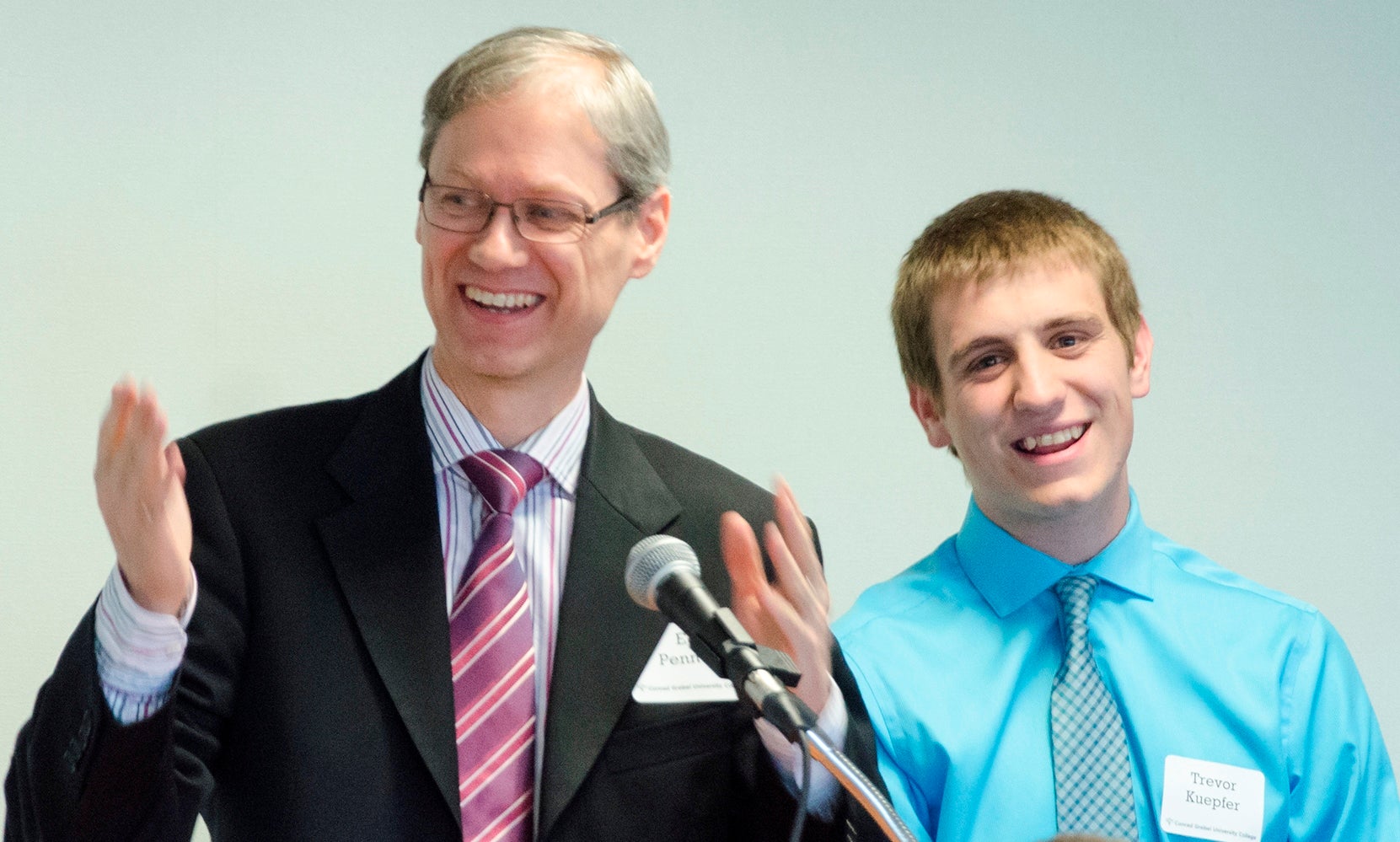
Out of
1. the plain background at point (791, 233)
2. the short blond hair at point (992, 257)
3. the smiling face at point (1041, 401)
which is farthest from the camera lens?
the plain background at point (791, 233)

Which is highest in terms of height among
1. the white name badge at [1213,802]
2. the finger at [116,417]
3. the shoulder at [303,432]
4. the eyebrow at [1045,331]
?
the finger at [116,417]

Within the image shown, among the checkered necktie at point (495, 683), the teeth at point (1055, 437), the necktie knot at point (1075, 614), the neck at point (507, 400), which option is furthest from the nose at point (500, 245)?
the necktie knot at point (1075, 614)

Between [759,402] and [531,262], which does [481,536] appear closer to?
[531,262]

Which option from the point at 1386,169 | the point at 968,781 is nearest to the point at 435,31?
the point at 968,781

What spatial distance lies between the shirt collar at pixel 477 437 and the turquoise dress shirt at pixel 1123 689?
544 millimetres

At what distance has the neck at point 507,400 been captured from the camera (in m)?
1.90

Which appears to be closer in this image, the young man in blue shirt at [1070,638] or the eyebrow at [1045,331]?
the young man in blue shirt at [1070,638]

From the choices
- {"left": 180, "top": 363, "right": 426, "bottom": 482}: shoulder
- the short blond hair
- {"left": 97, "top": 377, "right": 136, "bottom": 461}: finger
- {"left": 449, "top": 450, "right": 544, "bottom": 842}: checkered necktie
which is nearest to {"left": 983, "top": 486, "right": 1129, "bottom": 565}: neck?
the short blond hair

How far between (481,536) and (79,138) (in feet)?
3.66

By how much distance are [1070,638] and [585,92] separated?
108 cm

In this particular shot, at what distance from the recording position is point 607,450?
200cm

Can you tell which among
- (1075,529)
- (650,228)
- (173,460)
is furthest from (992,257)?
(173,460)

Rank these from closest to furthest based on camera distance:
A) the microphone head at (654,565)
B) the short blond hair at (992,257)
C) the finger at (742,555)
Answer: the microphone head at (654,565), the finger at (742,555), the short blond hair at (992,257)

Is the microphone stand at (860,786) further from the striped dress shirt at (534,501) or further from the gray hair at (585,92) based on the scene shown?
the gray hair at (585,92)
